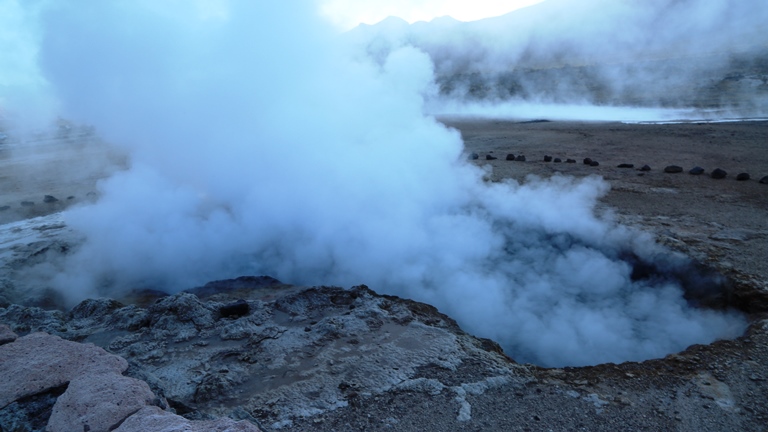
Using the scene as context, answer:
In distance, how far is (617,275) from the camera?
4605mm

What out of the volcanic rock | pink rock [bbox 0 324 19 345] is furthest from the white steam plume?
pink rock [bbox 0 324 19 345]

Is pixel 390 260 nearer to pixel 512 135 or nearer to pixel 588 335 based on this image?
pixel 588 335

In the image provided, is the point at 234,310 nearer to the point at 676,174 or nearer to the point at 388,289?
the point at 388,289

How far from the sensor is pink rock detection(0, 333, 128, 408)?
211 cm

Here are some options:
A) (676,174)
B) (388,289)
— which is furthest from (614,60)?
(388,289)

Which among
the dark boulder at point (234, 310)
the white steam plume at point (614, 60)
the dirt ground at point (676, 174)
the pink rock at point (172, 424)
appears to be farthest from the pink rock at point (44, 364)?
the white steam plume at point (614, 60)

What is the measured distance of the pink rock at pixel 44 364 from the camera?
2.11m

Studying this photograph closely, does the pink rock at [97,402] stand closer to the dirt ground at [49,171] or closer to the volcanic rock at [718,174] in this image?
the dirt ground at [49,171]

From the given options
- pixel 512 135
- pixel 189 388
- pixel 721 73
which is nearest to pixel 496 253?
pixel 189 388

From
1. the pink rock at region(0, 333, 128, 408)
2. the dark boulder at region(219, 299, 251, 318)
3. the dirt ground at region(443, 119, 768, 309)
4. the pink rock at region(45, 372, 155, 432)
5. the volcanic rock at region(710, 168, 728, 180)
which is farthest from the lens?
the volcanic rock at region(710, 168, 728, 180)

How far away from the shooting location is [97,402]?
1.95 meters

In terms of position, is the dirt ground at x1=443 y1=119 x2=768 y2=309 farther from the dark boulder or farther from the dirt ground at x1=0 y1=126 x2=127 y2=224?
the dirt ground at x1=0 y1=126 x2=127 y2=224

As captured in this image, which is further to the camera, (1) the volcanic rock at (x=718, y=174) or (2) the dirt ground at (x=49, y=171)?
(2) the dirt ground at (x=49, y=171)

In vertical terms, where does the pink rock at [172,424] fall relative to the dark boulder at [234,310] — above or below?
above
